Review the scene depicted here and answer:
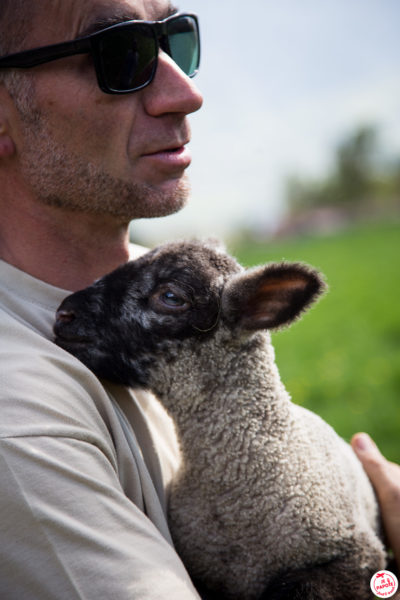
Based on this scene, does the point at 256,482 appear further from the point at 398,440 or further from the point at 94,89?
the point at 398,440

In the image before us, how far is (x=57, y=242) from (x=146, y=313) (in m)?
0.56

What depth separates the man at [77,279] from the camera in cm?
182

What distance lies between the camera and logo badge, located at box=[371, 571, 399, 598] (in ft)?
8.89

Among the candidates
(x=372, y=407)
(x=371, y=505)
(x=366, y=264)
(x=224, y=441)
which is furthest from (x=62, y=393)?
(x=366, y=264)

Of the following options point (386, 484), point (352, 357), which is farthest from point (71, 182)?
point (352, 357)

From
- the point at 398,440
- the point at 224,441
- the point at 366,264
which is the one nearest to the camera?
the point at 224,441

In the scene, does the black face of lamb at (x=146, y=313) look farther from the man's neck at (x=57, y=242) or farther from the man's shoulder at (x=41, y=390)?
the man's shoulder at (x=41, y=390)

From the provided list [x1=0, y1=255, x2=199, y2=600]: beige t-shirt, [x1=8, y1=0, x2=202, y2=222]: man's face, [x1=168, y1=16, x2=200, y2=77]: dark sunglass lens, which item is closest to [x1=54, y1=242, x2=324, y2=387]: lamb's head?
[x1=8, y1=0, x2=202, y2=222]: man's face

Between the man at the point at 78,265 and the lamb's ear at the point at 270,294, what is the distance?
56 centimetres

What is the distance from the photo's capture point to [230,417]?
281 cm

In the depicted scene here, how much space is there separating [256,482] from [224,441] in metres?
0.23

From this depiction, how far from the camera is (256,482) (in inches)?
106

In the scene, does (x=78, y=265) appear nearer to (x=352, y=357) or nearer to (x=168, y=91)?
(x=168, y=91)

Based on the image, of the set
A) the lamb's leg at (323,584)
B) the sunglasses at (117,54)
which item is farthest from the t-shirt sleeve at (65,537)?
the sunglasses at (117,54)
